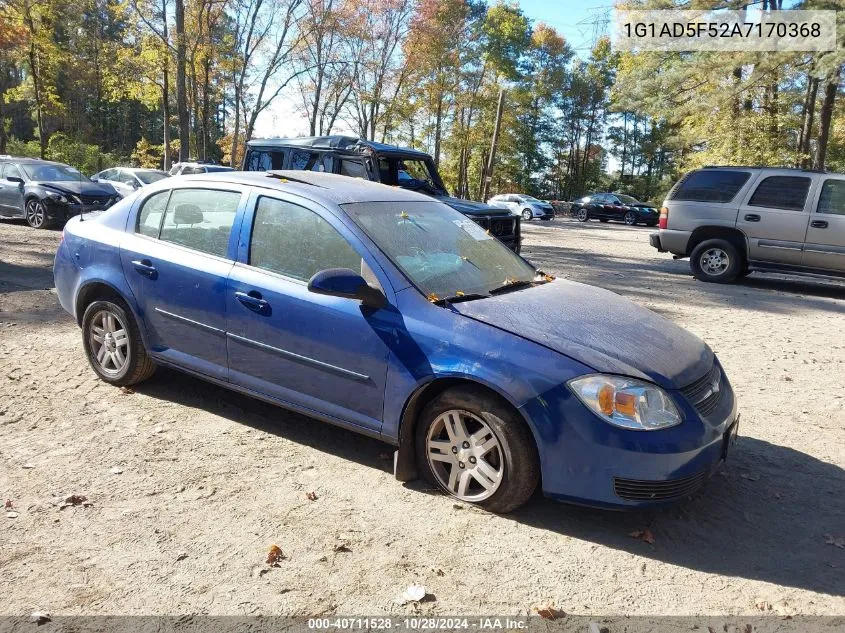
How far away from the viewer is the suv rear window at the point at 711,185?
11.1 meters

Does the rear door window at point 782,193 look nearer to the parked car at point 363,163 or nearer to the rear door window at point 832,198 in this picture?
the rear door window at point 832,198

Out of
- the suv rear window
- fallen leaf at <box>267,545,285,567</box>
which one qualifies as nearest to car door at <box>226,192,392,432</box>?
fallen leaf at <box>267,545,285,567</box>

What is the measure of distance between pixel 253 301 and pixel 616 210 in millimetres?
32852

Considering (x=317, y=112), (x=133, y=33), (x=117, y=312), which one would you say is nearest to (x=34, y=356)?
(x=117, y=312)

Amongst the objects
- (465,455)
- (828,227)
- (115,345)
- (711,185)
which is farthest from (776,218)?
(115,345)

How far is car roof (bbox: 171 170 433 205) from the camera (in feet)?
13.4

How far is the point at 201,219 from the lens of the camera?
439cm

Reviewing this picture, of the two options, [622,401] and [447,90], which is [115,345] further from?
[447,90]

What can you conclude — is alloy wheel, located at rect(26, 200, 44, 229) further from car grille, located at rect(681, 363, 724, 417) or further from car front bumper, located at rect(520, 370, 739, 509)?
car grille, located at rect(681, 363, 724, 417)

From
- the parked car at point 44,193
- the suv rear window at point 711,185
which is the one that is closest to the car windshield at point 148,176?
the parked car at point 44,193

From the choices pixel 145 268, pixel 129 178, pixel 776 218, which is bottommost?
pixel 145 268

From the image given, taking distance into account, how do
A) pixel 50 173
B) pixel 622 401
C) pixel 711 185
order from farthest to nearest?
pixel 50 173
pixel 711 185
pixel 622 401

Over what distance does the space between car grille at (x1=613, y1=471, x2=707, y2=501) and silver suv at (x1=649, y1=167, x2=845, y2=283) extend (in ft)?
29.0

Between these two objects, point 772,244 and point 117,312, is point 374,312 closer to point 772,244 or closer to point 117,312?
point 117,312
